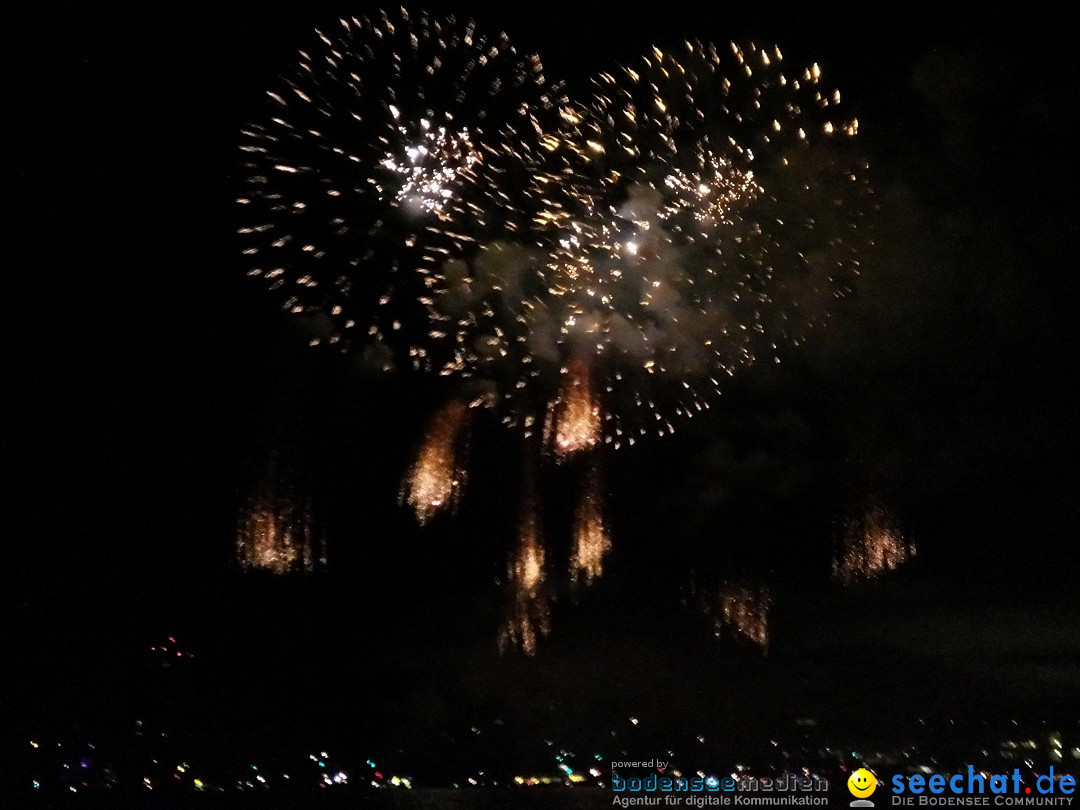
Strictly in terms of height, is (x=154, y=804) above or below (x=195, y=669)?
below

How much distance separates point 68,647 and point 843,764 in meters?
68.2

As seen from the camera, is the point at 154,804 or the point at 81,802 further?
the point at 154,804

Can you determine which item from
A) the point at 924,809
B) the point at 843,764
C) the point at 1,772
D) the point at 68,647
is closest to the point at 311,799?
the point at 843,764

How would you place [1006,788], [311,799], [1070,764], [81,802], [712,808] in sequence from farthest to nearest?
[311,799], [1070,764], [81,802], [712,808], [1006,788]

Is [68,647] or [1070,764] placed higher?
[68,647]

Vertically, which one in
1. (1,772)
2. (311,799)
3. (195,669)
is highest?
(195,669)

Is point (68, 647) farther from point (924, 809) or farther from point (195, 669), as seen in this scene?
point (924, 809)

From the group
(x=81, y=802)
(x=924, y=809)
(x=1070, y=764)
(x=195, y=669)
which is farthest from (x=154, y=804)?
(x=1070, y=764)

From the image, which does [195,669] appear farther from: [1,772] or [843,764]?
[843,764]

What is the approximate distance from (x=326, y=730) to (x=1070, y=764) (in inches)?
2319

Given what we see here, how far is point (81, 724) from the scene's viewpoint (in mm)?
45438

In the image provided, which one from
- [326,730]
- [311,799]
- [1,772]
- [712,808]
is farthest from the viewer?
[311,799]

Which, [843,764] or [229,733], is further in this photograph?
[843,764]

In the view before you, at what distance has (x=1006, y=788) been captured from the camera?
33.6 m
